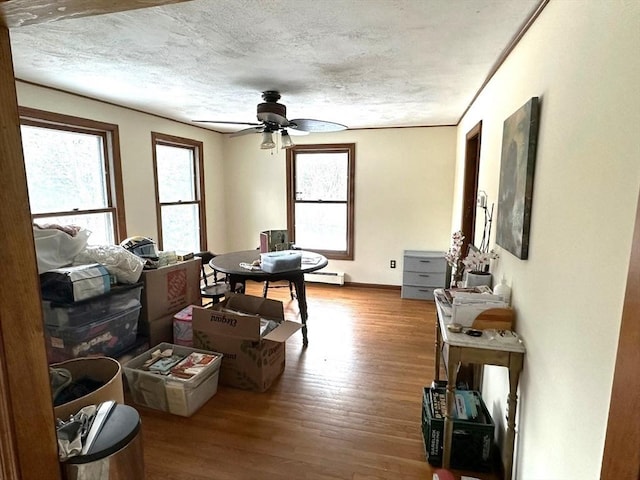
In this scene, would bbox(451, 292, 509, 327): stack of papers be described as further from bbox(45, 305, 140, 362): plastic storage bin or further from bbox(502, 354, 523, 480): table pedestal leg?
bbox(45, 305, 140, 362): plastic storage bin

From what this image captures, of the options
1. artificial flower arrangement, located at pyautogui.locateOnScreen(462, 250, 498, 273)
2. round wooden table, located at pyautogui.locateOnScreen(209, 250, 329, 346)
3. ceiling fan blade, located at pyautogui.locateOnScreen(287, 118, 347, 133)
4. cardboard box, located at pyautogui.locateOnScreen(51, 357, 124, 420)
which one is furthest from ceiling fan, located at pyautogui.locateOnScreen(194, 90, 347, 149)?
cardboard box, located at pyautogui.locateOnScreen(51, 357, 124, 420)

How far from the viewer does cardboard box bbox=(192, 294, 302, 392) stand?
A: 247 cm

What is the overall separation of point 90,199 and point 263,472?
2791 mm

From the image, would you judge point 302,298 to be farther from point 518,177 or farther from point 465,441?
point 518,177

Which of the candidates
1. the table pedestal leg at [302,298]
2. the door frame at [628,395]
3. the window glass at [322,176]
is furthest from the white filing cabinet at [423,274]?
the door frame at [628,395]

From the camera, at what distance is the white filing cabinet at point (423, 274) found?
4.45 m

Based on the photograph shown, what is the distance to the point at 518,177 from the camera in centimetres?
166

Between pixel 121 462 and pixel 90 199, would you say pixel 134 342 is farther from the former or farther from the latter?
pixel 121 462

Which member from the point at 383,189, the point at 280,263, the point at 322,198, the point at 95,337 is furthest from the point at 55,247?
the point at 383,189

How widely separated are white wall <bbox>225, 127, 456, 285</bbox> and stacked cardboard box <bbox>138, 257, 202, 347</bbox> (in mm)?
2231

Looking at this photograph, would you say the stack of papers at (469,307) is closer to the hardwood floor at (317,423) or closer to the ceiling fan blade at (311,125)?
the hardwood floor at (317,423)

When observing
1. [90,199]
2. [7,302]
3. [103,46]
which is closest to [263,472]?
[7,302]

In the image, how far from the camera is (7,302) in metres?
0.85

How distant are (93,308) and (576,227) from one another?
2.73 m
